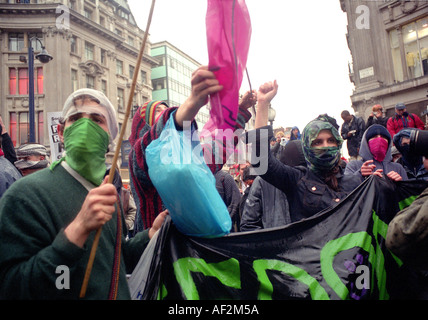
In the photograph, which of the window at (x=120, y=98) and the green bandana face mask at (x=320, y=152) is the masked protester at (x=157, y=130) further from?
the window at (x=120, y=98)

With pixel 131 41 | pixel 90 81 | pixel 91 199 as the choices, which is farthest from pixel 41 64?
pixel 91 199

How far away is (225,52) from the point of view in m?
1.39

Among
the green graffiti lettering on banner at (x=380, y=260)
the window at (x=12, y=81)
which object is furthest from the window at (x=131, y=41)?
the green graffiti lettering on banner at (x=380, y=260)

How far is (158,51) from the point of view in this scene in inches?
1905

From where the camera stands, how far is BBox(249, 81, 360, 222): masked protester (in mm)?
2514

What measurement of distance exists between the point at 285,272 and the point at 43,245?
1.21m

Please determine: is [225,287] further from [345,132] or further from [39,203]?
[345,132]

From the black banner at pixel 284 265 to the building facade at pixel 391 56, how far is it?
45.0 ft

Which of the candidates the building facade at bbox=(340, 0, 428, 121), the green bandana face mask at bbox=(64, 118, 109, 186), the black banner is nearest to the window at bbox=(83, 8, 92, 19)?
the building facade at bbox=(340, 0, 428, 121)

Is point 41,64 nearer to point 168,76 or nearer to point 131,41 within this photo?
point 131,41

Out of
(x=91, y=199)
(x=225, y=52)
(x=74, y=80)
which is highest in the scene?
(x=74, y=80)

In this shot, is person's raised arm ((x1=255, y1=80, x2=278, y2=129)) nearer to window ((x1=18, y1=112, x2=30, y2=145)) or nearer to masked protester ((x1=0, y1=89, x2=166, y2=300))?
masked protester ((x1=0, y1=89, x2=166, y2=300))

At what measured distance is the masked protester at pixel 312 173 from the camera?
8.25 feet

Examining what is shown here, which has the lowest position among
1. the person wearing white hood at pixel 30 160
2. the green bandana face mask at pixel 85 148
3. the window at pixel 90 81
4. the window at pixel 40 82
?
the green bandana face mask at pixel 85 148
